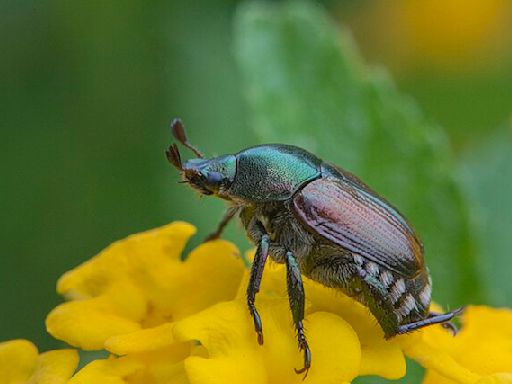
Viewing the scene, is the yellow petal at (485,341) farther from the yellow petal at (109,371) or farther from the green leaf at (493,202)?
the yellow petal at (109,371)

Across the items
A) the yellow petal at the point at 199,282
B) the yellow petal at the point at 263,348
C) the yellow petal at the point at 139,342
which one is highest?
the yellow petal at the point at 199,282

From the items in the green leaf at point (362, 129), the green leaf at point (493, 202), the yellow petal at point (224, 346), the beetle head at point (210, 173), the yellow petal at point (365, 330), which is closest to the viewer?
the yellow petal at point (224, 346)

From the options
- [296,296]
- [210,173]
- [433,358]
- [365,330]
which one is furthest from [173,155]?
[433,358]

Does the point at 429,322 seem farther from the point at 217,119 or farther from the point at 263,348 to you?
the point at 217,119

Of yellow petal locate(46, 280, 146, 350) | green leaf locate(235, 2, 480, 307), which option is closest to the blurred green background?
green leaf locate(235, 2, 480, 307)

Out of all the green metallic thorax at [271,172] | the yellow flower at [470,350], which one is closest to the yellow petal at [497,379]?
the yellow flower at [470,350]

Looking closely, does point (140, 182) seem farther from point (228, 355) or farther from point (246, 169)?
point (228, 355)

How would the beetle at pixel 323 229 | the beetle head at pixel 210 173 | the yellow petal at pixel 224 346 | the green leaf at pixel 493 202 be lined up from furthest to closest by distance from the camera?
the green leaf at pixel 493 202, the beetle head at pixel 210 173, the beetle at pixel 323 229, the yellow petal at pixel 224 346

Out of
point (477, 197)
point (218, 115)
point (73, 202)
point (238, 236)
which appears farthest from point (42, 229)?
point (477, 197)

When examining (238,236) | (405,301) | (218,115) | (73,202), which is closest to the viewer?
(405,301)
